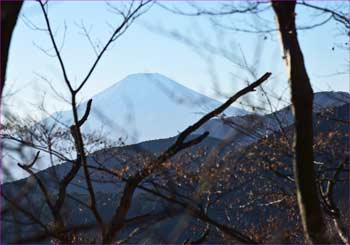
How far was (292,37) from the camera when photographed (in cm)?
277

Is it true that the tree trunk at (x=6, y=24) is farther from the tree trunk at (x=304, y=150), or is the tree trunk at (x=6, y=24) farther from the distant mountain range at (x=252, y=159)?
the distant mountain range at (x=252, y=159)

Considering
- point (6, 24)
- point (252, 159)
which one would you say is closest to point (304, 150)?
point (6, 24)

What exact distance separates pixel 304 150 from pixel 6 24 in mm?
1625

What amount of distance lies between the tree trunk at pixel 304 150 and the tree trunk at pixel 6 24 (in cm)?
149

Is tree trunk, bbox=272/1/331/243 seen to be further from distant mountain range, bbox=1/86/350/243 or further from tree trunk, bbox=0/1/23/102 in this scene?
tree trunk, bbox=0/1/23/102

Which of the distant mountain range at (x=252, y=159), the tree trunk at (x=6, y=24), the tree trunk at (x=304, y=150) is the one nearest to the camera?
the tree trunk at (x=6, y=24)

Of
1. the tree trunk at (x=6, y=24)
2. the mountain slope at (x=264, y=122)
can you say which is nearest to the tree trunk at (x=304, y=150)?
the mountain slope at (x=264, y=122)

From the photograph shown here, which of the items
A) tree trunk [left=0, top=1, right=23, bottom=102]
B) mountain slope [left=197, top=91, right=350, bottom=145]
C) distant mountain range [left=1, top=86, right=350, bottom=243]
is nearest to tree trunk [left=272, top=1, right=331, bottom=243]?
mountain slope [left=197, top=91, right=350, bottom=145]

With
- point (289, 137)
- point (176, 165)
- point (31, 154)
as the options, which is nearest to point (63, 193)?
point (31, 154)

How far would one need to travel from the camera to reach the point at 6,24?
181cm

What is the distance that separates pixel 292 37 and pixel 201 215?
1529 millimetres

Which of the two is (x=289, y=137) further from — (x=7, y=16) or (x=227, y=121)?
(x=7, y=16)

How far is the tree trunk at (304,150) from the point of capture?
257cm

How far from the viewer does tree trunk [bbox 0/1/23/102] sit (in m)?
1.78
